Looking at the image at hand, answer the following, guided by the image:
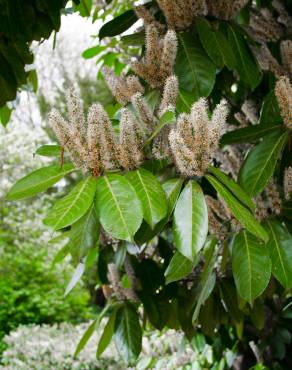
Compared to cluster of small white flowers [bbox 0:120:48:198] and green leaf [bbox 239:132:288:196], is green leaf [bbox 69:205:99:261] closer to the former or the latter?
green leaf [bbox 239:132:288:196]

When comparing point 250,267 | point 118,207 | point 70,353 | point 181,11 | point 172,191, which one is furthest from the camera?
point 70,353

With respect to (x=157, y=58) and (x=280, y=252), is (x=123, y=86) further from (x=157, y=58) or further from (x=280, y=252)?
(x=280, y=252)

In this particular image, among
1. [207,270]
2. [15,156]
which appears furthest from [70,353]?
[15,156]

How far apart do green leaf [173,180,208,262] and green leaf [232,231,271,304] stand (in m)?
0.26

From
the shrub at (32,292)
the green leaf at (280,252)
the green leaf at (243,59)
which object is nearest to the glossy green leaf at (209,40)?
the green leaf at (243,59)

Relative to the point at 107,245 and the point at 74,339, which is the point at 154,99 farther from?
the point at 74,339

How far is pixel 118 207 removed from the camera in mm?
1027

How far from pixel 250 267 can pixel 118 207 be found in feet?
1.30

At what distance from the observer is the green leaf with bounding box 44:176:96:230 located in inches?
40.1

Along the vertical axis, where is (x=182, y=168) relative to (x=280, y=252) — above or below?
above

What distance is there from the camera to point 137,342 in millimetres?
2076

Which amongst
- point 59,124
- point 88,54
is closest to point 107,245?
point 88,54

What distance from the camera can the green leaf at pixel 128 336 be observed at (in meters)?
2.08

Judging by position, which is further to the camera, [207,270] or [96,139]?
[207,270]
